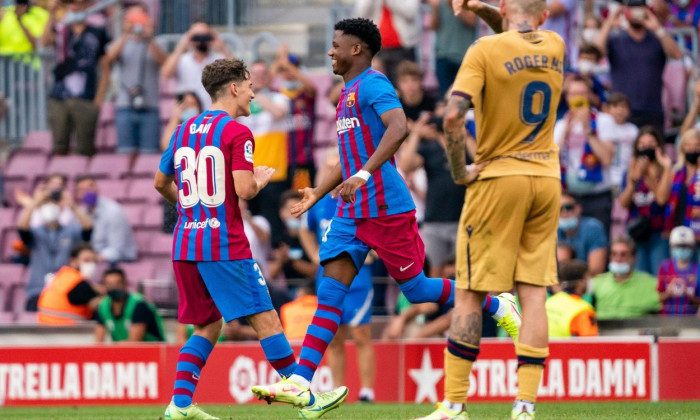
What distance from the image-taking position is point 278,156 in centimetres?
1591

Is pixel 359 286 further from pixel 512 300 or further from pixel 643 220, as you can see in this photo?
pixel 643 220

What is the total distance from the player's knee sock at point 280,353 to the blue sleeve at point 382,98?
1.55 m

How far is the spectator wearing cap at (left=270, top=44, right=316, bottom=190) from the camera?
52.2 feet

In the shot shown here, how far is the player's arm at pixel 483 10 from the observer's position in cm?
791

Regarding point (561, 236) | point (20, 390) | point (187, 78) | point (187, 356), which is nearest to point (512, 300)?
point (187, 356)

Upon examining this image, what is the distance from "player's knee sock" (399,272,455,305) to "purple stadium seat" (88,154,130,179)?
9740 mm

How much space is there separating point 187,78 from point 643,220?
6.27m

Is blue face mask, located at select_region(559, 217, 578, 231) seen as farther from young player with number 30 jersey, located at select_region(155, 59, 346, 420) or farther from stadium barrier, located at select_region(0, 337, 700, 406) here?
young player with number 30 jersey, located at select_region(155, 59, 346, 420)

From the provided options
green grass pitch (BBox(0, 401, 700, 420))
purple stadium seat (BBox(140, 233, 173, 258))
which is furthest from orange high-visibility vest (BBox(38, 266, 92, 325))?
purple stadium seat (BBox(140, 233, 173, 258))

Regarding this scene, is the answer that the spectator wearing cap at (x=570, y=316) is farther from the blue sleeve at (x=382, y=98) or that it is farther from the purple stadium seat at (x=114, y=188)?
the purple stadium seat at (x=114, y=188)

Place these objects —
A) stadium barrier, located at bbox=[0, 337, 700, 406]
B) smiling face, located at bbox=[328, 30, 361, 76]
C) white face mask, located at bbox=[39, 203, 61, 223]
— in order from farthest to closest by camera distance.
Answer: white face mask, located at bbox=[39, 203, 61, 223], stadium barrier, located at bbox=[0, 337, 700, 406], smiling face, located at bbox=[328, 30, 361, 76]

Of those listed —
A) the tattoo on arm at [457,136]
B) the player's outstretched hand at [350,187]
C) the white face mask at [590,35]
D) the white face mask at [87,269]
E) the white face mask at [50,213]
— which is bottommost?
the white face mask at [87,269]

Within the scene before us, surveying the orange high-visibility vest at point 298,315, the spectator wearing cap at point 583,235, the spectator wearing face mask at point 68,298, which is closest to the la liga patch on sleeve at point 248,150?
the orange high-visibility vest at point 298,315

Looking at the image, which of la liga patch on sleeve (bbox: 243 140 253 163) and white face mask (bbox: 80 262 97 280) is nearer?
la liga patch on sleeve (bbox: 243 140 253 163)
